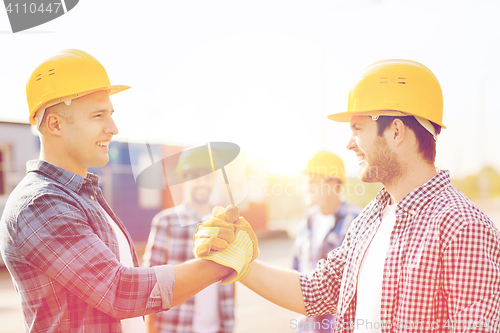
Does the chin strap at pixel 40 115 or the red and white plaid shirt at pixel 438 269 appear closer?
the red and white plaid shirt at pixel 438 269

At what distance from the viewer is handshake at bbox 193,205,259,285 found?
239cm

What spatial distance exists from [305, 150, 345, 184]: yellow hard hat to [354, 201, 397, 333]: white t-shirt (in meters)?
2.63

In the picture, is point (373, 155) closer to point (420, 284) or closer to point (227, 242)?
point (420, 284)

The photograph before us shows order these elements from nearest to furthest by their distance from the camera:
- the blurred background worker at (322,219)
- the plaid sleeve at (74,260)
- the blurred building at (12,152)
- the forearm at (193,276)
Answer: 1. the plaid sleeve at (74,260)
2. the forearm at (193,276)
3. the blurred background worker at (322,219)
4. the blurred building at (12,152)

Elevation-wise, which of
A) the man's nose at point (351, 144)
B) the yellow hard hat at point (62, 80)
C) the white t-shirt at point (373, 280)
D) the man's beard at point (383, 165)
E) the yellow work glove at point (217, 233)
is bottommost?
the white t-shirt at point (373, 280)

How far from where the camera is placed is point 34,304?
2012mm

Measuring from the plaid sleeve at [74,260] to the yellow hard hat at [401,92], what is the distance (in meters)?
1.56

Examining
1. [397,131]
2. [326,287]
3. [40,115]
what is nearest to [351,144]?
[397,131]

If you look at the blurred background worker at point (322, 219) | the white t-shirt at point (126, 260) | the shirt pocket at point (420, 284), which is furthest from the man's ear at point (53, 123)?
A: the blurred background worker at point (322, 219)

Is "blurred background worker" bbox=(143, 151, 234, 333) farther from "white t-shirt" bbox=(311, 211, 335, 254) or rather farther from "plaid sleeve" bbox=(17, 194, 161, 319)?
"plaid sleeve" bbox=(17, 194, 161, 319)

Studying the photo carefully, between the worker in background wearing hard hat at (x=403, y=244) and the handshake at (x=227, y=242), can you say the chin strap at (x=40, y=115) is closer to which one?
the handshake at (x=227, y=242)

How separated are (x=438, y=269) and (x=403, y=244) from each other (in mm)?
215

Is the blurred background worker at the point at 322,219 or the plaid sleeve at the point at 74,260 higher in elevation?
the plaid sleeve at the point at 74,260

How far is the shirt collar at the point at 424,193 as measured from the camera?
86.9 inches
